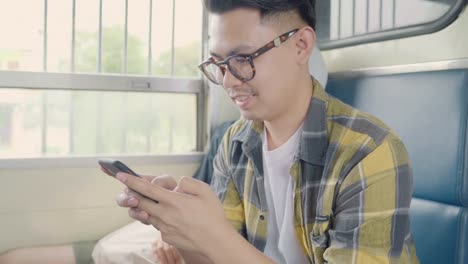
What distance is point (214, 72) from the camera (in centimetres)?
122

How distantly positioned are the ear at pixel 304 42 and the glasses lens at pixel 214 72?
18cm

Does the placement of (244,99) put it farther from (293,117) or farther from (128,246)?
(128,246)

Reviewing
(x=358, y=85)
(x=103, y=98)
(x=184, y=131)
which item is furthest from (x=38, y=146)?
(x=358, y=85)

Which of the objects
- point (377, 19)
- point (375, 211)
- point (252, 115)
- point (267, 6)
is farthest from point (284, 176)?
point (377, 19)

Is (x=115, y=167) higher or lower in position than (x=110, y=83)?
lower

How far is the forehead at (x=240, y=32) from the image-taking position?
3.68 ft

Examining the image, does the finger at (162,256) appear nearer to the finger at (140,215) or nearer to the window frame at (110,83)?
the finger at (140,215)

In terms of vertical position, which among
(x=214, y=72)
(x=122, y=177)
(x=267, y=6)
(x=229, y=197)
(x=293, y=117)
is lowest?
(x=229, y=197)

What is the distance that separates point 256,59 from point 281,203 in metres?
0.36

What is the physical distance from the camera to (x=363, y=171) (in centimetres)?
102

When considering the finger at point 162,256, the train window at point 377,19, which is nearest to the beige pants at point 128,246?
the finger at point 162,256

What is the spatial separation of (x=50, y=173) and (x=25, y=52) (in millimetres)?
518

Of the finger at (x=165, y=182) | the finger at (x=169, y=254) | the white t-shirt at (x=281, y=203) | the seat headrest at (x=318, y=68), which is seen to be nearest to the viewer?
the finger at (x=165, y=182)

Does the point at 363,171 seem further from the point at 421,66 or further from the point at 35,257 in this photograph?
the point at 35,257
